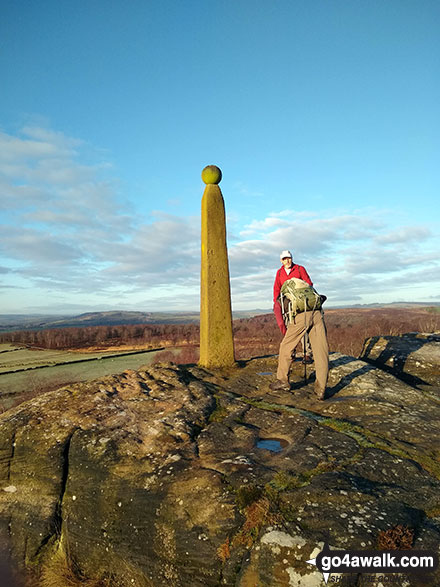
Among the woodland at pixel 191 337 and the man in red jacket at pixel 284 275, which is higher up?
the man in red jacket at pixel 284 275

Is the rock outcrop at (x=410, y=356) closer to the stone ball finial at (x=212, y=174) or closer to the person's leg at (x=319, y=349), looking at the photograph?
the person's leg at (x=319, y=349)

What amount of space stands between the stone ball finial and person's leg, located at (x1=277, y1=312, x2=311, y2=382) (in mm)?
5569

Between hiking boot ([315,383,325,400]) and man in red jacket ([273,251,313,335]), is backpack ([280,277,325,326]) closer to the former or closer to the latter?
man in red jacket ([273,251,313,335])

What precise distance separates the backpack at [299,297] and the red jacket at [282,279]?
1.24 ft

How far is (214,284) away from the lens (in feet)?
34.2

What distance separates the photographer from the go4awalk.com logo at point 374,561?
2902mm

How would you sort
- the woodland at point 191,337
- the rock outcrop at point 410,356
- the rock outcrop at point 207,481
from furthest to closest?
the woodland at point 191,337
the rock outcrop at point 410,356
the rock outcrop at point 207,481

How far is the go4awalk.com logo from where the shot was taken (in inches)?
114

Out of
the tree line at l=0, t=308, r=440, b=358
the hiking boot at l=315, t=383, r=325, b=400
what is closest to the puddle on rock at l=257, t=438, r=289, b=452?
the hiking boot at l=315, t=383, r=325, b=400

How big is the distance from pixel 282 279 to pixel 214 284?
280cm

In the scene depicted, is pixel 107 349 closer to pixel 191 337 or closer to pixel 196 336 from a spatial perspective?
pixel 191 337

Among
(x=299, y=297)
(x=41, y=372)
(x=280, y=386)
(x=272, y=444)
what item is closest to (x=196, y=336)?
(x=41, y=372)

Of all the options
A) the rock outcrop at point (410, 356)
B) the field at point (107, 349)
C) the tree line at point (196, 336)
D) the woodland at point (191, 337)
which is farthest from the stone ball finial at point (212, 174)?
the tree line at point (196, 336)

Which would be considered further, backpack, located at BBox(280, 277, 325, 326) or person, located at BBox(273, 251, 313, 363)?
person, located at BBox(273, 251, 313, 363)
